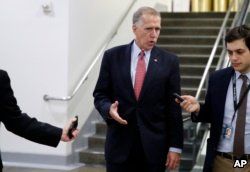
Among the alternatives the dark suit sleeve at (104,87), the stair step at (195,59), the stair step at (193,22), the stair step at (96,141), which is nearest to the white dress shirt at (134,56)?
the dark suit sleeve at (104,87)

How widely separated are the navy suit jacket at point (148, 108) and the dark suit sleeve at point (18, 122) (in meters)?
0.51

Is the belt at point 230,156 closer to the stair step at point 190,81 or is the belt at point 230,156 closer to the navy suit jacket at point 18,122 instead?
the navy suit jacket at point 18,122

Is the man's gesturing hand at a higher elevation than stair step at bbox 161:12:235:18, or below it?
below

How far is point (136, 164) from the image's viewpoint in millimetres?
2994

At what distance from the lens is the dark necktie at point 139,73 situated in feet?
9.73

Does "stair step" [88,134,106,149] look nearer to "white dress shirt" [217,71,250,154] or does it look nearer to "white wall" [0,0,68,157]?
"white wall" [0,0,68,157]

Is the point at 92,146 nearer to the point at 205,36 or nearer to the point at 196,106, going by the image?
the point at 205,36

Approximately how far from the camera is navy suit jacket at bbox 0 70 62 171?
7.50 feet

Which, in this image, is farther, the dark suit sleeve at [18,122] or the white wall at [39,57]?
the white wall at [39,57]

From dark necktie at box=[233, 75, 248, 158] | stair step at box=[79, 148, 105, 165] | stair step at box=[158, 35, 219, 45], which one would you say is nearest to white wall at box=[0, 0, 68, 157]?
stair step at box=[79, 148, 105, 165]

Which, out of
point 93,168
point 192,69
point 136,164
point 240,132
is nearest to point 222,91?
point 240,132

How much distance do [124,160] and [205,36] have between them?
5553 millimetres

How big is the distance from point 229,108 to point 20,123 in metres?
1.12

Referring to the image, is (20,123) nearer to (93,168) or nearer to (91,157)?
(93,168)
